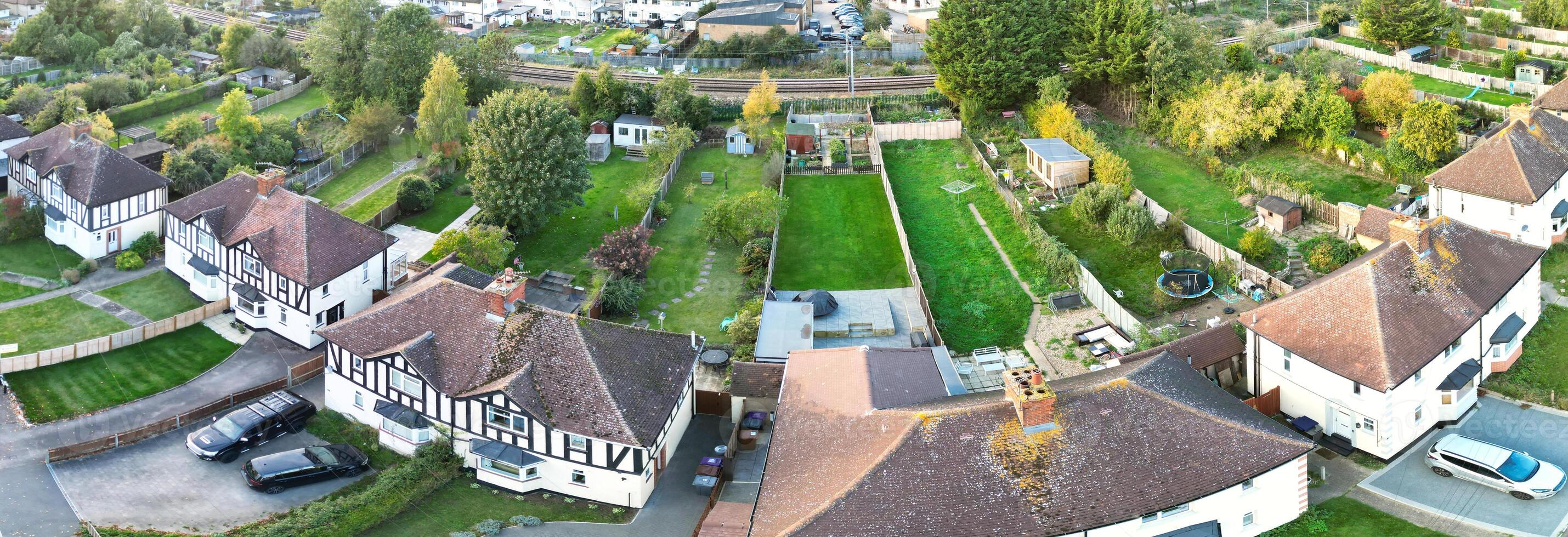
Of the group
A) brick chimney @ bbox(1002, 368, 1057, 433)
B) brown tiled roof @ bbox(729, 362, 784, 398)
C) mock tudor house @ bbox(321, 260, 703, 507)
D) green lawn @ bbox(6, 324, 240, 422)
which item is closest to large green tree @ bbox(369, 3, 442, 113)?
green lawn @ bbox(6, 324, 240, 422)

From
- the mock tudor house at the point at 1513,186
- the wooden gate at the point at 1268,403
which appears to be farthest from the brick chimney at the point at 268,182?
the mock tudor house at the point at 1513,186

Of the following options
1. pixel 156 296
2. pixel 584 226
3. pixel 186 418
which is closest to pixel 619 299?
pixel 584 226

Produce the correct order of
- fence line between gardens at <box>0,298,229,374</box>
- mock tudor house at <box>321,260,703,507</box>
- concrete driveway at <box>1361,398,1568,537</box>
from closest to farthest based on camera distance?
1. concrete driveway at <box>1361,398,1568,537</box>
2. mock tudor house at <box>321,260,703,507</box>
3. fence line between gardens at <box>0,298,229,374</box>

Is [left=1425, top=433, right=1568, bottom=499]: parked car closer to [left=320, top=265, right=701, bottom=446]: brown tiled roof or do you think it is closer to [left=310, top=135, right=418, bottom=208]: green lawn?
[left=320, top=265, right=701, bottom=446]: brown tiled roof

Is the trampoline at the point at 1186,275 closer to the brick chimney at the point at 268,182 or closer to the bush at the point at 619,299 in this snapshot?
the bush at the point at 619,299

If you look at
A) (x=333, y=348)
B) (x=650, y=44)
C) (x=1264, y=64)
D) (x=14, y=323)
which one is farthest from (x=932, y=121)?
(x=14, y=323)

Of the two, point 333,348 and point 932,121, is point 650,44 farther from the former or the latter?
point 333,348

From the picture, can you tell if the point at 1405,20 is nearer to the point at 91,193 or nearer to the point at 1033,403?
the point at 1033,403
